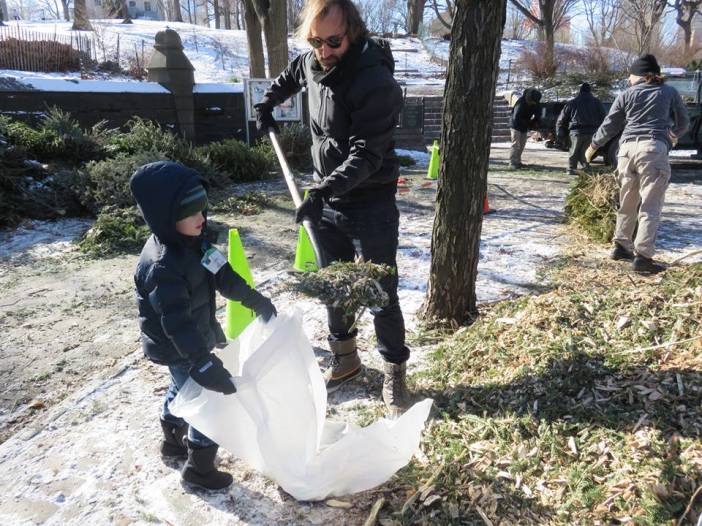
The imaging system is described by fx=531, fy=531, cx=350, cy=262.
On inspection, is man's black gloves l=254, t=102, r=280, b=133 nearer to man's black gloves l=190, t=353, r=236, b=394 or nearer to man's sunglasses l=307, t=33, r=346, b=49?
man's sunglasses l=307, t=33, r=346, b=49

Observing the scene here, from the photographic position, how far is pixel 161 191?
1990 millimetres

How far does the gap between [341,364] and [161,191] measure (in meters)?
1.53

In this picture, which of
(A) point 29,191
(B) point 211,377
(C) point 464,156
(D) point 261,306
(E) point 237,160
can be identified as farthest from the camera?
(E) point 237,160

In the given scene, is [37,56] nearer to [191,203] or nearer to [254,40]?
[254,40]

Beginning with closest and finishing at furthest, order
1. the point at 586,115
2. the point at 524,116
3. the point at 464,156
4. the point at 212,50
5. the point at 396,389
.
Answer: the point at 396,389 → the point at 464,156 → the point at 586,115 → the point at 524,116 → the point at 212,50

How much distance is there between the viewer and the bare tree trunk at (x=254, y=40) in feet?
42.0

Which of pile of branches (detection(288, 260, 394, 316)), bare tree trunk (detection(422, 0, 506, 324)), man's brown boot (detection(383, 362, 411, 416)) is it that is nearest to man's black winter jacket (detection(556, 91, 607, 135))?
bare tree trunk (detection(422, 0, 506, 324))

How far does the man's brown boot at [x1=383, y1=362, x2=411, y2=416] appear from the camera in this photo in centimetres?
280

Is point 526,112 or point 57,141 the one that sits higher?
point 526,112

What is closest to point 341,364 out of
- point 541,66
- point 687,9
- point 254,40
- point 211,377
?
point 211,377

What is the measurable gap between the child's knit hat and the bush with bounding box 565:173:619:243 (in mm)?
4905

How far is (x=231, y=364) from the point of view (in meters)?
2.41

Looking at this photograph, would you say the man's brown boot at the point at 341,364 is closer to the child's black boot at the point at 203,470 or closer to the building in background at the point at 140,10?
the child's black boot at the point at 203,470

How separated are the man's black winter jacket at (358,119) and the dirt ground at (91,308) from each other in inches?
48.1
